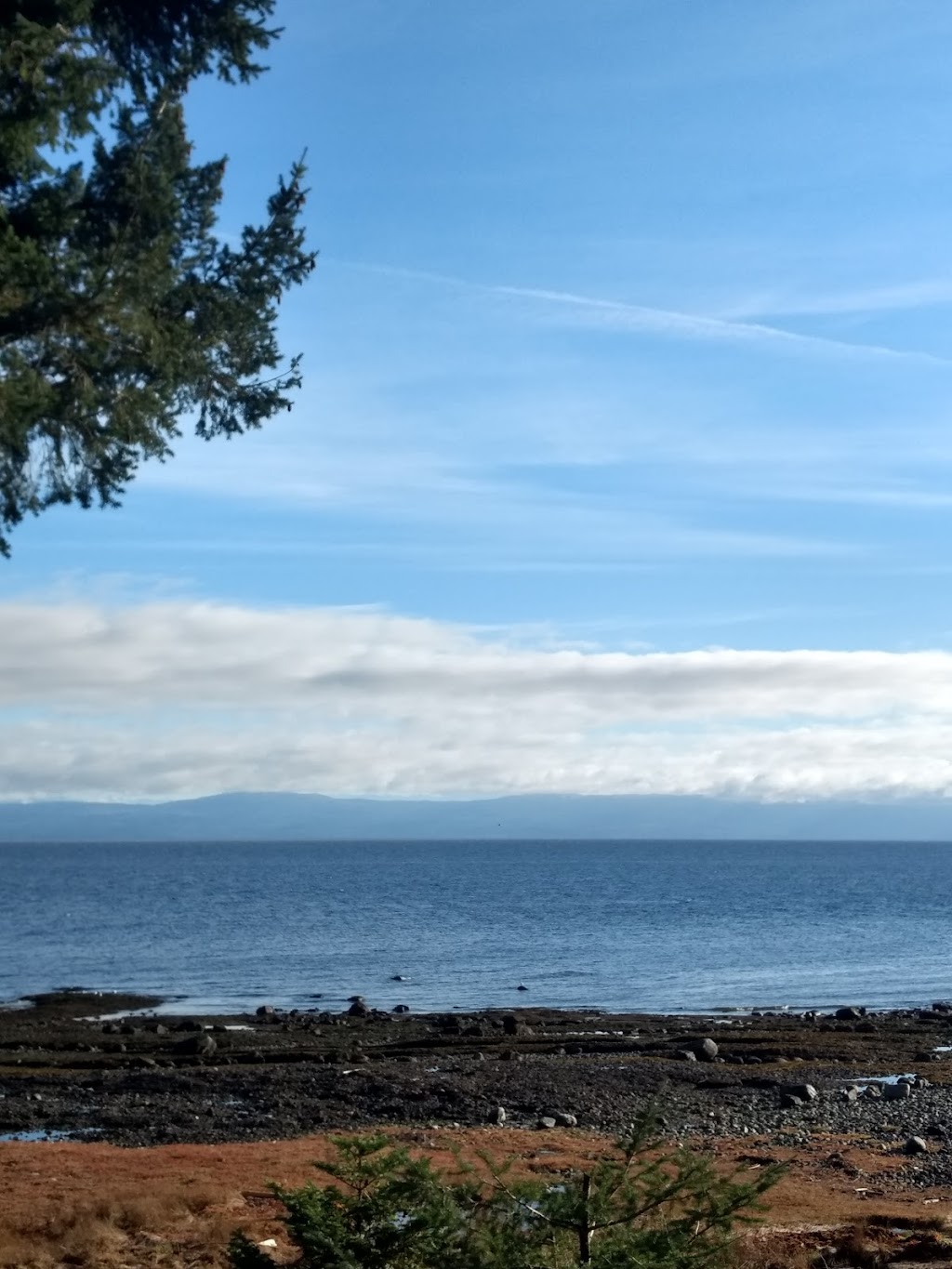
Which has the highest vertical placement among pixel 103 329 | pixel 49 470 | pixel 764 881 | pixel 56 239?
pixel 56 239

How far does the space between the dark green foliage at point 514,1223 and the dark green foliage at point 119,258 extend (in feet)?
23.3

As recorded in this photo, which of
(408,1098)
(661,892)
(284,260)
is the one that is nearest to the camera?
(284,260)

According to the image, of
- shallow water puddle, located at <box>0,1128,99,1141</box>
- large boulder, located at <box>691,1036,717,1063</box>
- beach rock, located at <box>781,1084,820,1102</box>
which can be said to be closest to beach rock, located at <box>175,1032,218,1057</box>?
shallow water puddle, located at <box>0,1128,99,1141</box>

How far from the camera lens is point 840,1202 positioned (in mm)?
16203

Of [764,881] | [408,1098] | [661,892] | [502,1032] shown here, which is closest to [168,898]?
[661,892]

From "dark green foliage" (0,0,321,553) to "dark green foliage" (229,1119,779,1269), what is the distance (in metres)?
7.10

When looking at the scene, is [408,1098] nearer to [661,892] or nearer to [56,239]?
[56,239]

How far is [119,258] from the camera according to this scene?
1250 cm

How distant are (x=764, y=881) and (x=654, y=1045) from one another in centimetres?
12262

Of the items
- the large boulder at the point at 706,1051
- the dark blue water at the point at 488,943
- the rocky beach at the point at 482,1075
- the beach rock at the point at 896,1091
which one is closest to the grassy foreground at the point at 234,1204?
the rocky beach at the point at 482,1075

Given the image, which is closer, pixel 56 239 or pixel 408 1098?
pixel 56 239

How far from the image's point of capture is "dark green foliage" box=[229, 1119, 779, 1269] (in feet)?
26.9

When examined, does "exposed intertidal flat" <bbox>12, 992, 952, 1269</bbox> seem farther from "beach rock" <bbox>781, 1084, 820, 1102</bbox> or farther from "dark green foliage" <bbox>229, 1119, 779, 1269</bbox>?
"dark green foliage" <bbox>229, 1119, 779, 1269</bbox>

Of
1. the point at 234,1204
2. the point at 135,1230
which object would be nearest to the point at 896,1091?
the point at 234,1204
